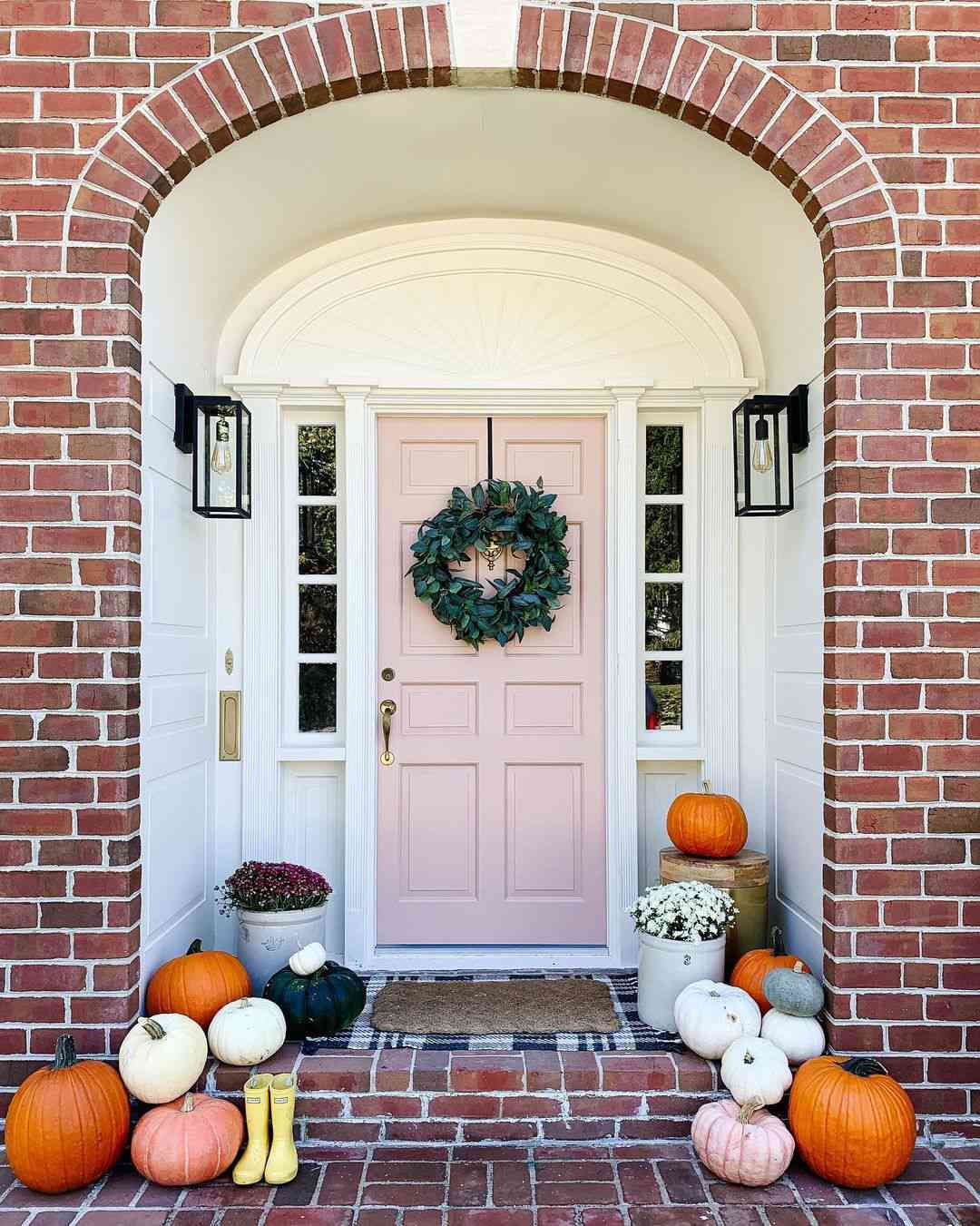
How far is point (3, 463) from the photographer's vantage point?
285 cm

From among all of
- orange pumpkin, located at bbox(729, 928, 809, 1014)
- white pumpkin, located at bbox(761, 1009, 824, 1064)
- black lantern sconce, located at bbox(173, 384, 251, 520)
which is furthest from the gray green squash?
black lantern sconce, located at bbox(173, 384, 251, 520)

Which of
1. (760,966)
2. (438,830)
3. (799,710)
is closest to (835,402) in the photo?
(799,710)

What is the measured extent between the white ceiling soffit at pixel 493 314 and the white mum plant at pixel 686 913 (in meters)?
1.97

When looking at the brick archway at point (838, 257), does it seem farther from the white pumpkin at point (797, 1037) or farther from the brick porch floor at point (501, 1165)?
the brick porch floor at point (501, 1165)

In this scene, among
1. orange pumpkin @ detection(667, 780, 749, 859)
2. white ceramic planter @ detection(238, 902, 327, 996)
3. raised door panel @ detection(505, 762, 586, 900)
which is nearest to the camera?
white ceramic planter @ detection(238, 902, 327, 996)

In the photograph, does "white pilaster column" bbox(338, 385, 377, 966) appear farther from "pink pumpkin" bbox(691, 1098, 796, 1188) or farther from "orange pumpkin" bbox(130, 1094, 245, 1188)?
"pink pumpkin" bbox(691, 1098, 796, 1188)

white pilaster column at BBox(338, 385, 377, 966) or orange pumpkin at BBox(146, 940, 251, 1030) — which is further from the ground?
white pilaster column at BBox(338, 385, 377, 966)

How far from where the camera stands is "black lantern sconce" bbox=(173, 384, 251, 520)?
11.2 ft

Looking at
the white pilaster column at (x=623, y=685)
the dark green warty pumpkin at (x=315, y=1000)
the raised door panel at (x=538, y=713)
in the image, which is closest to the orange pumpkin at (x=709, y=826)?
the white pilaster column at (x=623, y=685)

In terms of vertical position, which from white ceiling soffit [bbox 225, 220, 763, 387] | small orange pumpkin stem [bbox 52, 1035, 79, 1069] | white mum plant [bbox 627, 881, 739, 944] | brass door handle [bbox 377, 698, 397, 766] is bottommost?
small orange pumpkin stem [bbox 52, 1035, 79, 1069]

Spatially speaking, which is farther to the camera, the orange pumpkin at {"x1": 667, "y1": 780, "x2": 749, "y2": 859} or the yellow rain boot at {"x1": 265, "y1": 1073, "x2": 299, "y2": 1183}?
the orange pumpkin at {"x1": 667, "y1": 780, "x2": 749, "y2": 859}

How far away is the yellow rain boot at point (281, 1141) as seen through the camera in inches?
104

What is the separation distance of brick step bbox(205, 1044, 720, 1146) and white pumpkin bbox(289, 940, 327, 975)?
1.01 ft

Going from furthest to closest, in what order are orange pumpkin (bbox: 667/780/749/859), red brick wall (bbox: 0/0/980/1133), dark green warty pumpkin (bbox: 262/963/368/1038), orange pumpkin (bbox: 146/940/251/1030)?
1. orange pumpkin (bbox: 667/780/749/859)
2. dark green warty pumpkin (bbox: 262/963/368/1038)
3. orange pumpkin (bbox: 146/940/251/1030)
4. red brick wall (bbox: 0/0/980/1133)
